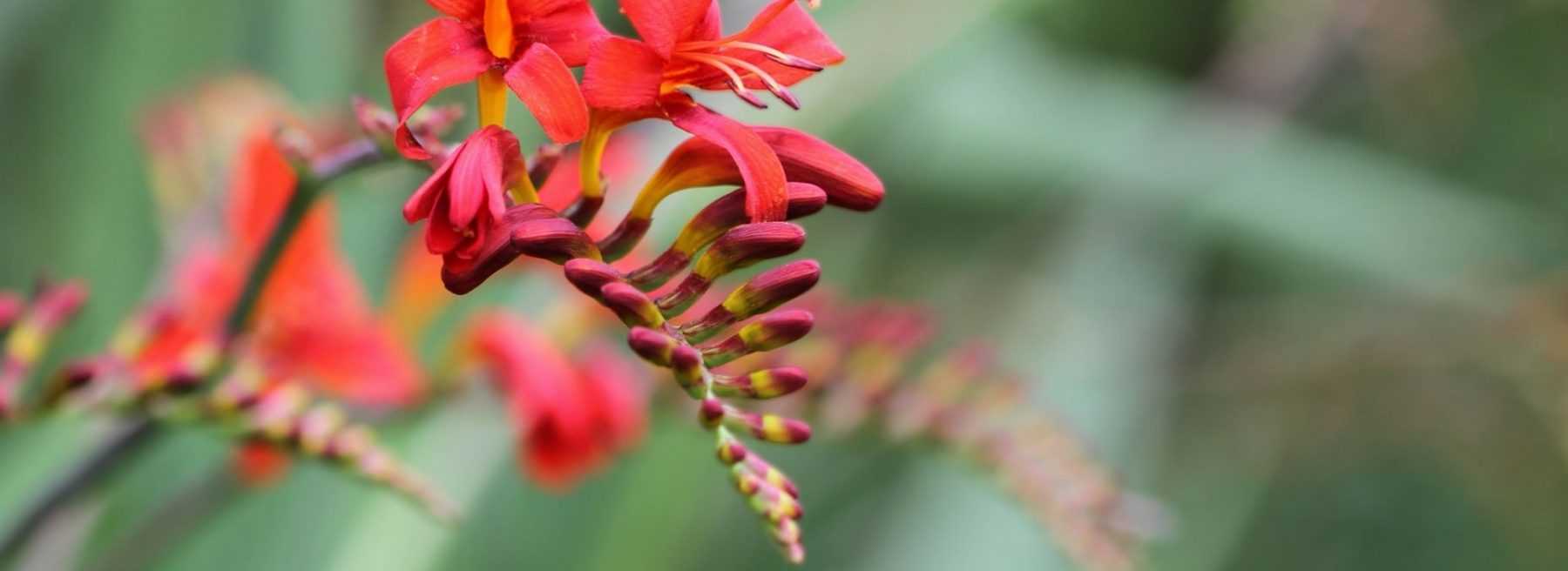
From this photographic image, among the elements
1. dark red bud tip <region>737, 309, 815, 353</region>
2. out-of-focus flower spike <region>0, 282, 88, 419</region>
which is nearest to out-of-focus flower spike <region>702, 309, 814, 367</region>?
dark red bud tip <region>737, 309, 815, 353</region>

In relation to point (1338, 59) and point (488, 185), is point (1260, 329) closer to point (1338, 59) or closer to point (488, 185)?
point (1338, 59)

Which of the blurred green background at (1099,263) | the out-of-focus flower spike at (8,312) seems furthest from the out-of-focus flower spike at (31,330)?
the blurred green background at (1099,263)

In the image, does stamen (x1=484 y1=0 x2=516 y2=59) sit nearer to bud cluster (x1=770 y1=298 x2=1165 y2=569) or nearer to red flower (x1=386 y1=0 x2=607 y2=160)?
red flower (x1=386 y1=0 x2=607 y2=160)

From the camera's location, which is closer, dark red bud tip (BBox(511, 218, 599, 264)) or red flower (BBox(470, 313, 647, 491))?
dark red bud tip (BBox(511, 218, 599, 264))

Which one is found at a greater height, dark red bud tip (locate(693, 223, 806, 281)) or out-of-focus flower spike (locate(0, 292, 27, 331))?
dark red bud tip (locate(693, 223, 806, 281))

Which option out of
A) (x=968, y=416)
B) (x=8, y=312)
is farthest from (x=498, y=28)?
(x=968, y=416)

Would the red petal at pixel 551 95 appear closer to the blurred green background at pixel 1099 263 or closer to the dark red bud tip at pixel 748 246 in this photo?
the dark red bud tip at pixel 748 246

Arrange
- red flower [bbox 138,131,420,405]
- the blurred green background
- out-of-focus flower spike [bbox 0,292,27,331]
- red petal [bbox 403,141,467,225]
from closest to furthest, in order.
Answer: red petal [bbox 403,141,467,225] < out-of-focus flower spike [bbox 0,292,27,331] < red flower [bbox 138,131,420,405] < the blurred green background
